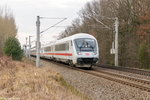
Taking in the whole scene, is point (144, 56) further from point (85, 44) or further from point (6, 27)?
point (6, 27)

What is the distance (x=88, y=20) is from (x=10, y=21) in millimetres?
14395

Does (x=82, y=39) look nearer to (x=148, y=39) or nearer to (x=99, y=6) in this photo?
(x=148, y=39)

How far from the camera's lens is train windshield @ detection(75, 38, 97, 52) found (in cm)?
2548

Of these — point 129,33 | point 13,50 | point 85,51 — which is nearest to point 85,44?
point 85,51

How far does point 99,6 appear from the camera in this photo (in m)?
48.6

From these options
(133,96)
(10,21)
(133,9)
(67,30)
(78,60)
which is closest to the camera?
(133,96)

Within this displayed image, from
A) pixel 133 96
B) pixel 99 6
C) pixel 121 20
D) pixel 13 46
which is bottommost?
pixel 133 96

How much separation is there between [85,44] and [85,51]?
0.70m

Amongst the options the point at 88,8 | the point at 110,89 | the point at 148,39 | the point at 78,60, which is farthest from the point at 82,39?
the point at 88,8

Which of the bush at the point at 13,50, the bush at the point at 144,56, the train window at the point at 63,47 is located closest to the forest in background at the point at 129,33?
the bush at the point at 144,56

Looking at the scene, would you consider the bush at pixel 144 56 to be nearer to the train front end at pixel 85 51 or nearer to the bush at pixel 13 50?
the train front end at pixel 85 51

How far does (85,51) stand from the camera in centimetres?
2536

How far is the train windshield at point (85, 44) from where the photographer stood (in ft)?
83.6

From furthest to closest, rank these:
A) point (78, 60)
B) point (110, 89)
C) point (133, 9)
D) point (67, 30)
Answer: point (67, 30)
point (133, 9)
point (78, 60)
point (110, 89)
